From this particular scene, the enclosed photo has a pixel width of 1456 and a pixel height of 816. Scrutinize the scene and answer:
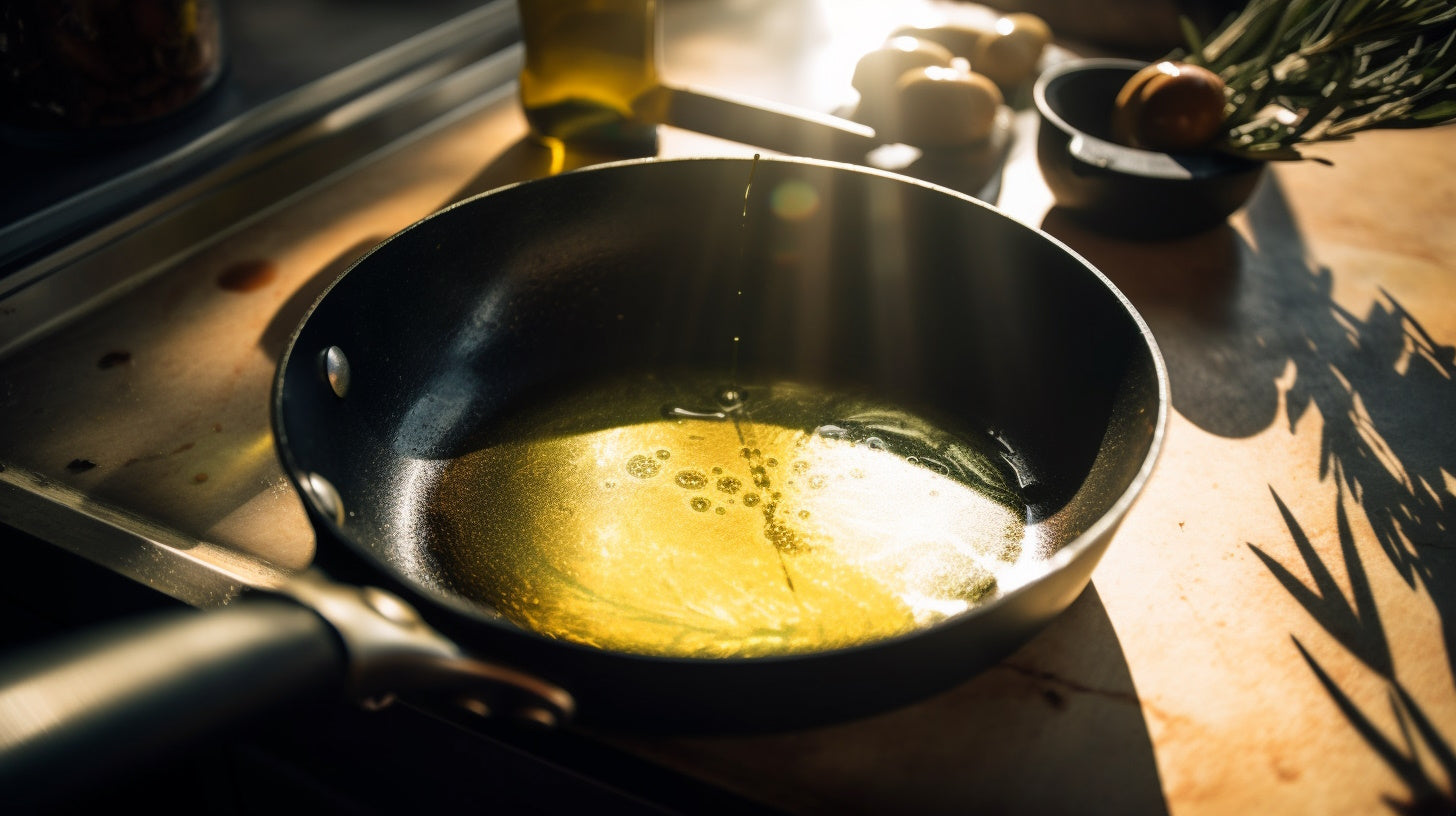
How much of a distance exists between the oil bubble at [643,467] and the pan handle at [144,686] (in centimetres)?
29

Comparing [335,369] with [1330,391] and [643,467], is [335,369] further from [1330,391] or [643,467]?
[1330,391]

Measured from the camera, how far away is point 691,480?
1.92ft

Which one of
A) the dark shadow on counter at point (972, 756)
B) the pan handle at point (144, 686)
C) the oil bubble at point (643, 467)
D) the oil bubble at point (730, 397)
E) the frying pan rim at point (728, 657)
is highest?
the pan handle at point (144, 686)

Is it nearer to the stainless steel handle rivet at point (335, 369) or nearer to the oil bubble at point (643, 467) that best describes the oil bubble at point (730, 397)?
the oil bubble at point (643, 467)

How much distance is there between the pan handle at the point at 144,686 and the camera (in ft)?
0.78

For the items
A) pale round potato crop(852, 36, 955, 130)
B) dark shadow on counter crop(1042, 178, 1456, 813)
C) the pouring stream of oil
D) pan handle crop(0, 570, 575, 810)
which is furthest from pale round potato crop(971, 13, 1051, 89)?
pan handle crop(0, 570, 575, 810)

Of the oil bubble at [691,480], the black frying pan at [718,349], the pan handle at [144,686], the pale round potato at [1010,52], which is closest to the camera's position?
the pan handle at [144,686]

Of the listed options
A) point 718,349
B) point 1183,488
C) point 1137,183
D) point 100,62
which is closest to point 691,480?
point 718,349

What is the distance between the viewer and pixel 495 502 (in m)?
0.57

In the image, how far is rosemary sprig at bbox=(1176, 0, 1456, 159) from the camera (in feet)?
2.18

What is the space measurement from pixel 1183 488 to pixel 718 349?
351 mm

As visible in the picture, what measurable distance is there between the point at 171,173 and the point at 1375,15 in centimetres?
101

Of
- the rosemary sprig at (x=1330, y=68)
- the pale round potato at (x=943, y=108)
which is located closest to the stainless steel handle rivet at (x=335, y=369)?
the pale round potato at (x=943, y=108)

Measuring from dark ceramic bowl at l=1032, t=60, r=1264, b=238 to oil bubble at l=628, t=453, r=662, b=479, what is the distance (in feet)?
1.48
